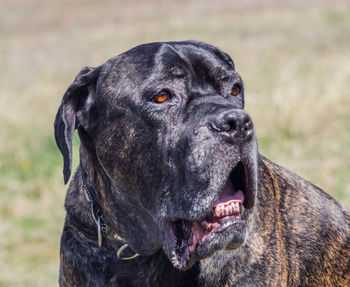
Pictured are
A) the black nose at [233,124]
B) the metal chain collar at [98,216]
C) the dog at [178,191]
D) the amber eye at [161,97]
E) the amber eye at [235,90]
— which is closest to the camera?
the black nose at [233,124]

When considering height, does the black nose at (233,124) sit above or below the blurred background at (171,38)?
above

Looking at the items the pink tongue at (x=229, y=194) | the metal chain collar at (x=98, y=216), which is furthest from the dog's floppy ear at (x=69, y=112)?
the pink tongue at (x=229, y=194)

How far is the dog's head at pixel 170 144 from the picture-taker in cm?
307

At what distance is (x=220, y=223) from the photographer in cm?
317

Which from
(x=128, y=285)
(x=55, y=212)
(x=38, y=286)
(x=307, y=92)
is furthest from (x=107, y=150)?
(x=307, y=92)

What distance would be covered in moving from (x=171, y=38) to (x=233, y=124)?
16.8m

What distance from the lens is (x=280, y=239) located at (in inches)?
141

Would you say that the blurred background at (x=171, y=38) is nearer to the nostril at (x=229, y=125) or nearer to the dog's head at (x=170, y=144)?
the dog's head at (x=170, y=144)

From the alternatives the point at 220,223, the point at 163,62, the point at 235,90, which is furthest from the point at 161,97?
the point at 220,223

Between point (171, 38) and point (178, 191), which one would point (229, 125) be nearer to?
point (178, 191)

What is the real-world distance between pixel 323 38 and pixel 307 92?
8.14 meters

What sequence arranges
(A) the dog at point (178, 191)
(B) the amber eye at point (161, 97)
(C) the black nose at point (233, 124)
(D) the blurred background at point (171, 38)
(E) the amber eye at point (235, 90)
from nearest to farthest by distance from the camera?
(C) the black nose at point (233, 124) < (A) the dog at point (178, 191) < (B) the amber eye at point (161, 97) < (E) the amber eye at point (235, 90) < (D) the blurred background at point (171, 38)

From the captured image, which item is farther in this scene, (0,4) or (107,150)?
(0,4)

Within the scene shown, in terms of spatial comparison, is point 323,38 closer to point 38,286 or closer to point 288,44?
point 288,44
